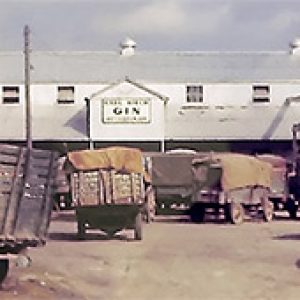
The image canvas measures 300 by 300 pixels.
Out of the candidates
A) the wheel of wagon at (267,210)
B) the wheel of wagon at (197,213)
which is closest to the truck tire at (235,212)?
the wheel of wagon at (267,210)

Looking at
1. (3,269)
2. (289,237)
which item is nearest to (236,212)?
→ (289,237)

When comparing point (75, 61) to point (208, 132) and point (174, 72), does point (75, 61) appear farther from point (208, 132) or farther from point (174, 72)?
point (208, 132)

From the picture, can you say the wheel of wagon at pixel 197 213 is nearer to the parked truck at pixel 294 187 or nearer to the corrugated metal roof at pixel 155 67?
the parked truck at pixel 294 187

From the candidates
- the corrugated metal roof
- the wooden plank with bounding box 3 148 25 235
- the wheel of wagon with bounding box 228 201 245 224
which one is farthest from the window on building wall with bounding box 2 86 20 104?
the wooden plank with bounding box 3 148 25 235

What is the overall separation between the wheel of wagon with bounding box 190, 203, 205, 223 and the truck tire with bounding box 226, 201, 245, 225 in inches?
47.8

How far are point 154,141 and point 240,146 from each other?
428cm

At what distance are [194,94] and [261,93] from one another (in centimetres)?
352

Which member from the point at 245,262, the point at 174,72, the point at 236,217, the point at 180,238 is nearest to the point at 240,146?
the point at 174,72

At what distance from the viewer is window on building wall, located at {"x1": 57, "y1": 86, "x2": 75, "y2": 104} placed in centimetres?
5988

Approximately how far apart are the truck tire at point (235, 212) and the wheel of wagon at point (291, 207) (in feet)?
11.0

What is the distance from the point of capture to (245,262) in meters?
23.3

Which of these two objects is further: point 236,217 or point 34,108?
point 34,108

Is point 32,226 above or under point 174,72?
under

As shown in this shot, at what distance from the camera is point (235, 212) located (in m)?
35.3
